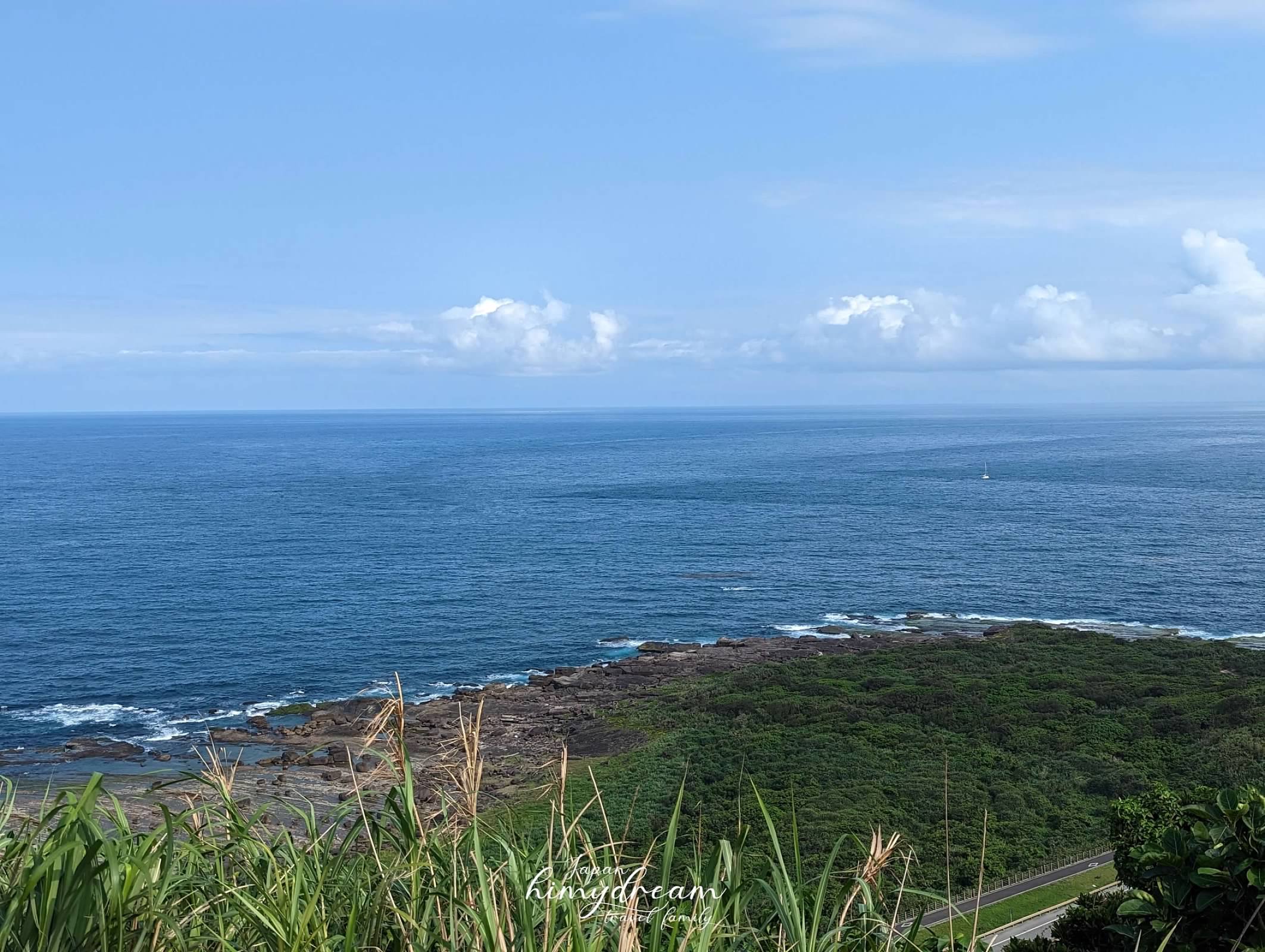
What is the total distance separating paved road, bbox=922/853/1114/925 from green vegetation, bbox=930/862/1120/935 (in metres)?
0.17

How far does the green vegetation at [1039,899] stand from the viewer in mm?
27297

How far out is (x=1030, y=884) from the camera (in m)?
30.8

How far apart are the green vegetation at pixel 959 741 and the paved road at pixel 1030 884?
1.19m

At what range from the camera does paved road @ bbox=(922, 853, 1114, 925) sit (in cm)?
2809

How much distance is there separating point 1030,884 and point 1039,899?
6.10 feet

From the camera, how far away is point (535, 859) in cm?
678

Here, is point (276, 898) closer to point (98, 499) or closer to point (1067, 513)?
point (1067, 513)

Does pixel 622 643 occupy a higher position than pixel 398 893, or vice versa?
pixel 398 893

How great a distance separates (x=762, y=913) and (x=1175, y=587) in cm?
7986

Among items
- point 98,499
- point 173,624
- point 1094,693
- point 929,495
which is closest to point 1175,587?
point 1094,693

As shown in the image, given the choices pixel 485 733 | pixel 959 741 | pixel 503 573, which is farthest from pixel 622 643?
pixel 959 741

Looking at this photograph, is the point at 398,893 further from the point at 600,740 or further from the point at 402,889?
the point at 600,740

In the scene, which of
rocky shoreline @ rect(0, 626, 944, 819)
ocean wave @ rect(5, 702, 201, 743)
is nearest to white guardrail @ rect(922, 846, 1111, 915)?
rocky shoreline @ rect(0, 626, 944, 819)

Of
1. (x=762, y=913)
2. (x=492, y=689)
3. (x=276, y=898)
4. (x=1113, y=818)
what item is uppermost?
(x=276, y=898)
